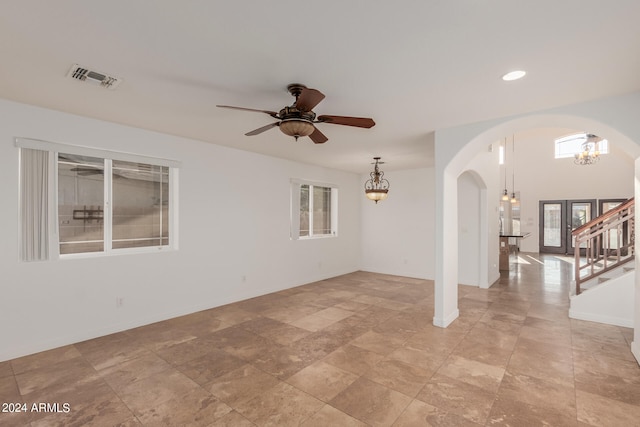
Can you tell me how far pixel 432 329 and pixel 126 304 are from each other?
411cm

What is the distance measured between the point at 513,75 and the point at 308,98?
177 cm

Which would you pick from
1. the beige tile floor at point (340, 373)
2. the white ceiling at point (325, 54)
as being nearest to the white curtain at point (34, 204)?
the white ceiling at point (325, 54)

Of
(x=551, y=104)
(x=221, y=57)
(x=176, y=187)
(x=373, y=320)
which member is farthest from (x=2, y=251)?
(x=551, y=104)

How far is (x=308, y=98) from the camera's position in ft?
7.75

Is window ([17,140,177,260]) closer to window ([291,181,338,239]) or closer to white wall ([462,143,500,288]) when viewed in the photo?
window ([291,181,338,239])

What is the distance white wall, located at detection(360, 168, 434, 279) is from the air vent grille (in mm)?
6258

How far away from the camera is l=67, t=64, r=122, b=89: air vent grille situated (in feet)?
8.09

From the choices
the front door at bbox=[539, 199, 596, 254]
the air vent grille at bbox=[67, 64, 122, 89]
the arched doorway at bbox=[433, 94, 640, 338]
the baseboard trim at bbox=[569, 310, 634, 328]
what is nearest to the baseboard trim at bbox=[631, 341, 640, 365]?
the arched doorway at bbox=[433, 94, 640, 338]

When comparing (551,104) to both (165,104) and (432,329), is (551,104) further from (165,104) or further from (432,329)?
(165,104)

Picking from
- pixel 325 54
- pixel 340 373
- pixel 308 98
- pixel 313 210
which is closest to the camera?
pixel 325 54

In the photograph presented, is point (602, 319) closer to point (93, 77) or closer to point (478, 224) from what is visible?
point (478, 224)

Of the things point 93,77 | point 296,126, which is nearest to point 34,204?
point 93,77

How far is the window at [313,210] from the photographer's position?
634 cm

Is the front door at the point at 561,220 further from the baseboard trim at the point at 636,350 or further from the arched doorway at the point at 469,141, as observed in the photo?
the arched doorway at the point at 469,141
